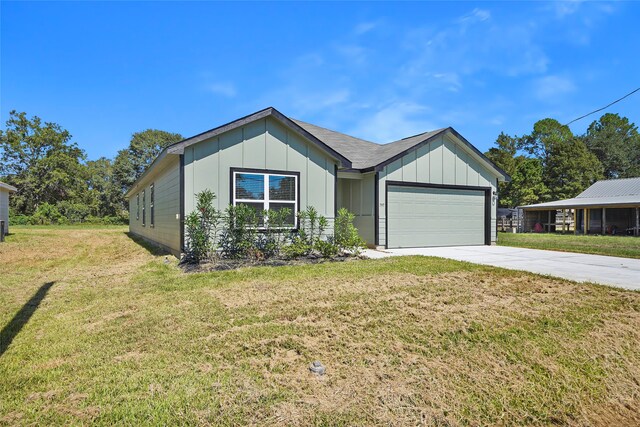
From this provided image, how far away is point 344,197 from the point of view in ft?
40.5

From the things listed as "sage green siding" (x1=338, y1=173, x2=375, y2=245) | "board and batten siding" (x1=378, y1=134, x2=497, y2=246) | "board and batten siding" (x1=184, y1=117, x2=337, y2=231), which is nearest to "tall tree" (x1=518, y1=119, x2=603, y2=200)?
"board and batten siding" (x1=378, y1=134, x2=497, y2=246)

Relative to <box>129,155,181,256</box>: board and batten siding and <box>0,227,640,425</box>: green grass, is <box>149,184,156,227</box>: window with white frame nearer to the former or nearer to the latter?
<box>129,155,181,256</box>: board and batten siding

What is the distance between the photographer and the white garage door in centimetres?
1115

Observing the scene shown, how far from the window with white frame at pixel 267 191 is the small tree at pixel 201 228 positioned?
0.64m

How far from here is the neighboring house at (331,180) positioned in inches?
313

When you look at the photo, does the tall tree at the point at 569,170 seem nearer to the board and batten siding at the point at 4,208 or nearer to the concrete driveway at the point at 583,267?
the concrete driveway at the point at 583,267

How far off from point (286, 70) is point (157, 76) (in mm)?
5288

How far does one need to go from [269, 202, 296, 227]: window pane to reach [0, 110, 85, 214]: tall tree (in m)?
34.3

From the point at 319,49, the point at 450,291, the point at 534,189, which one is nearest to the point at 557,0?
the point at 319,49

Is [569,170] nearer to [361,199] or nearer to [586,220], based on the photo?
[586,220]

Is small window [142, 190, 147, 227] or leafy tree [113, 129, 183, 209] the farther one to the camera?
leafy tree [113, 129, 183, 209]

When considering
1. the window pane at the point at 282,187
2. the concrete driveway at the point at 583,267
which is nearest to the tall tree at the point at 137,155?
the window pane at the point at 282,187

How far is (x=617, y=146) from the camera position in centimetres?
4019

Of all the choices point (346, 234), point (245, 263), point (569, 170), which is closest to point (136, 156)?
point (346, 234)
